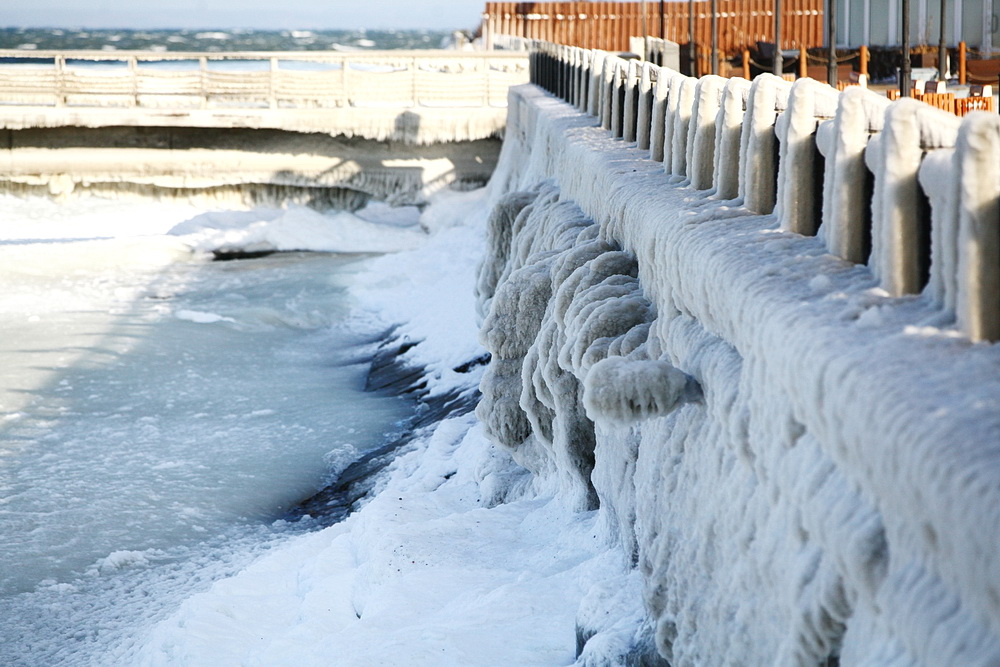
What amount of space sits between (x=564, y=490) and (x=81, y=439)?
530 centimetres

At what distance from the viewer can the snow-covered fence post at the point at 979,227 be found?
2.96 m

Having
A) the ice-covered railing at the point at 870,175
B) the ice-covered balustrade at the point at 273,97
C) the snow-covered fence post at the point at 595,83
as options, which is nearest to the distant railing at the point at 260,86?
the ice-covered balustrade at the point at 273,97

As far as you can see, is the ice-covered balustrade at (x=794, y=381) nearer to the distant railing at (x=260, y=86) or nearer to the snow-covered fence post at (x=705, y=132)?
the snow-covered fence post at (x=705, y=132)

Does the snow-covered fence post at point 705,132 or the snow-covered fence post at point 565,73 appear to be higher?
the snow-covered fence post at point 565,73

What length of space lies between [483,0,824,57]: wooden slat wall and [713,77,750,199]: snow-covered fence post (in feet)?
76.2

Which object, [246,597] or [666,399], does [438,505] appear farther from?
[666,399]

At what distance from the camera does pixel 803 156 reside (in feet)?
14.2

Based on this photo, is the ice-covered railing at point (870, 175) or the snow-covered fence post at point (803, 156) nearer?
the ice-covered railing at point (870, 175)

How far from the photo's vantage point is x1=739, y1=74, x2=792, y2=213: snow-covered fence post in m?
4.89

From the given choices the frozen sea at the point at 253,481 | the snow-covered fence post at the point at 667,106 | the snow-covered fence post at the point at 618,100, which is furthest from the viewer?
the snow-covered fence post at the point at 618,100

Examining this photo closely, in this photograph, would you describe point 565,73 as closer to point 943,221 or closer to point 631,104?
point 631,104

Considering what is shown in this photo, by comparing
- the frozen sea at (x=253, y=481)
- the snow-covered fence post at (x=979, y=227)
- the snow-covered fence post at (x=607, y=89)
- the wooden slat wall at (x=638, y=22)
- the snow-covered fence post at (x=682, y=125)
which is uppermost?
the wooden slat wall at (x=638, y=22)

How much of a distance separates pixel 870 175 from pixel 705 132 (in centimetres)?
204

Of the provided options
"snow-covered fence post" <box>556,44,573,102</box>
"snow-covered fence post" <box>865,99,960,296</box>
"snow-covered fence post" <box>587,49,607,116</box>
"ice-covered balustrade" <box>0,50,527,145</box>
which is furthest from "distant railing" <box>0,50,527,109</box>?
"snow-covered fence post" <box>865,99,960,296</box>
